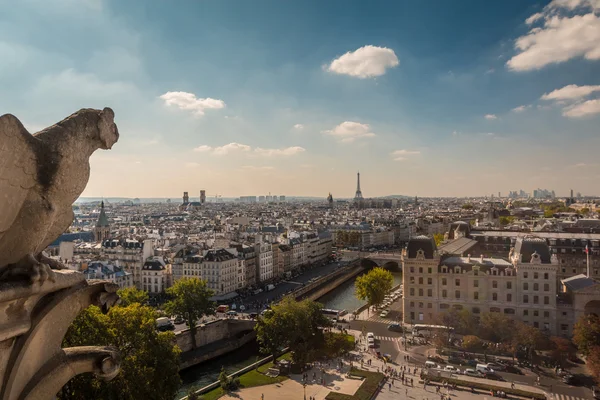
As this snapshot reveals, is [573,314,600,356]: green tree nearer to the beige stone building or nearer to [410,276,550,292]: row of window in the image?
the beige stone building

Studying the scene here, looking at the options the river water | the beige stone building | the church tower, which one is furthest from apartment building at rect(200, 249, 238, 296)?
the church tower

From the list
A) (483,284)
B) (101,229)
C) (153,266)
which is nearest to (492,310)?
(483,284)

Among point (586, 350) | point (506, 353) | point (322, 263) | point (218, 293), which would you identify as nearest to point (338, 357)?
point (506, 353)

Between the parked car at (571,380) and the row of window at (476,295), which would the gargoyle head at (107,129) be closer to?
the parked car at (571,380)

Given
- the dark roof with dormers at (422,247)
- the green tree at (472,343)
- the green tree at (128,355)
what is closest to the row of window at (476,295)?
the dark roof with dormers at (422,247)

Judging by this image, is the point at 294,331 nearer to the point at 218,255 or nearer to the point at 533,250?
the point at 533,250

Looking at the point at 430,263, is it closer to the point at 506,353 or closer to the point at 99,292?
the point at 506,353

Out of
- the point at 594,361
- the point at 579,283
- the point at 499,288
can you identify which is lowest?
the point at 594,361
